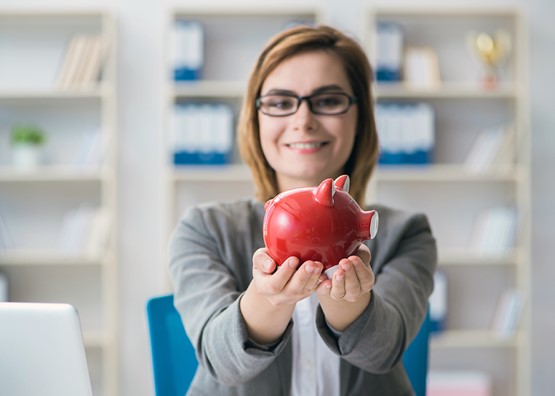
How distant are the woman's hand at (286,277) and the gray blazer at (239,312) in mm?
174

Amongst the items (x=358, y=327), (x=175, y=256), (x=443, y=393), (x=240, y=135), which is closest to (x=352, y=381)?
(x=358, y=327)

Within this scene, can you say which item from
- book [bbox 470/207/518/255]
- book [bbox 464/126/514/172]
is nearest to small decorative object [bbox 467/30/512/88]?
book [bbox 464/126/514/172]

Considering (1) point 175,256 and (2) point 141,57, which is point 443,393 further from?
(1) point 175,256

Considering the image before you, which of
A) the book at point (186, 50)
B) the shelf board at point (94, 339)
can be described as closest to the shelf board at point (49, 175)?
the book at point (186, 50)

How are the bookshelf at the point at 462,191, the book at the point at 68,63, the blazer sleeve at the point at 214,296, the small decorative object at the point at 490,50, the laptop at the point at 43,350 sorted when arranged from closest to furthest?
the laptop at the point at 43,350 → the blazer sleeve at the point at 214,296 → the book at the point at 68,63 → the small decorative object at the point at 490,50 → the bookshelf at the point at 462,191

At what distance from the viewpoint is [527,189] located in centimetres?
409

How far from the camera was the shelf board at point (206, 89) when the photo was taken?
4.03 metres

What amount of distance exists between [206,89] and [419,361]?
256cm

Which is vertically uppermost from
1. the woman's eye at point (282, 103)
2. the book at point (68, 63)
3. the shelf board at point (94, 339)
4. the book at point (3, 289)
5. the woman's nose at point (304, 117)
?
the book at point (68, 63)

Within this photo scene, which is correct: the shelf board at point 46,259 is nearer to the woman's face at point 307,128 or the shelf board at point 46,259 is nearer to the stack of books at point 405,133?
the stack of books at point 405,133

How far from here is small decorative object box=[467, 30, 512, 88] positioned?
419cm

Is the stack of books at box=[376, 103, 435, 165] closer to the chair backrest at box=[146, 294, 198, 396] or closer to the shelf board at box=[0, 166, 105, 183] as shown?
the shelf board at box=[0, 166, 105, 183]

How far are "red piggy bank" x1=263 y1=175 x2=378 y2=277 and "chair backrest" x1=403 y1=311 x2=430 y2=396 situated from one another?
744mm

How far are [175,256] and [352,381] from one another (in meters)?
0.41
